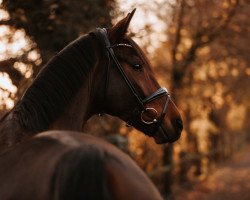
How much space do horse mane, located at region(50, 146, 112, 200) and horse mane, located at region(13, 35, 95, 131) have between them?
125 centimetres

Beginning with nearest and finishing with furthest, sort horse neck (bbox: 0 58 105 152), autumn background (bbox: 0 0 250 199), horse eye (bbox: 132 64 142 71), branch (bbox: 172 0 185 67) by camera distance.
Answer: horse neck (bbox: 0 58 105 152) < horse eye (bbox: 132 64 142 71) < autumn background (bbox: 0 0 250 199) < branch (bbox: 172 0 185 67)

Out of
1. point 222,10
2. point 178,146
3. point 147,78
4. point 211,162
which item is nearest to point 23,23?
point 147,78

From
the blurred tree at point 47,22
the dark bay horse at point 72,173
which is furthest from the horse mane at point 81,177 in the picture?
the blurred tree at point 47,22

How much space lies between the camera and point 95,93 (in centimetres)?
429

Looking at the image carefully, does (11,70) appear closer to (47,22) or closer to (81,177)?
(47,22)

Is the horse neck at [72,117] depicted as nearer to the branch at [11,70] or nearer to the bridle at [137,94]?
the bridle at [137,94]

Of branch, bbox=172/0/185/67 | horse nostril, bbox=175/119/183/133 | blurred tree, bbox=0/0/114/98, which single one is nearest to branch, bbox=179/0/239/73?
branch, bbox=172/0/185/67

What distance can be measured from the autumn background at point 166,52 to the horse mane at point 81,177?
237cm

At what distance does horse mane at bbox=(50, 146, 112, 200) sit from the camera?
2.23 meters

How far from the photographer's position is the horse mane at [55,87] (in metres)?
3.59

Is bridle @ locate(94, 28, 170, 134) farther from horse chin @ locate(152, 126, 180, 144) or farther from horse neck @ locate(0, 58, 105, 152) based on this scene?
horse neck @ locate(0, 58, 105, 152)

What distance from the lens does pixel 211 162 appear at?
28.9m

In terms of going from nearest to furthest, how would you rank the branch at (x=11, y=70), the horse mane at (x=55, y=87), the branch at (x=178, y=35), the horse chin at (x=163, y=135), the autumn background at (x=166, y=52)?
the horse mane at (x=55, y=87)
the horse chin at (x=163, y=135)
the branch at (x=11, y=70)
the autumn background at (x=166, y=52)
the branch at (x=178, y=35)

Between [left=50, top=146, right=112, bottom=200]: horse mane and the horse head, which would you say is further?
the horse head
